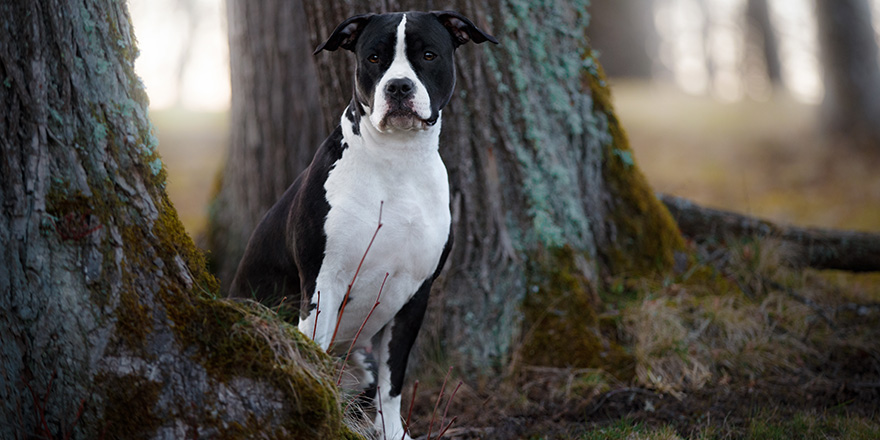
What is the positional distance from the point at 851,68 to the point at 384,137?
373 inches

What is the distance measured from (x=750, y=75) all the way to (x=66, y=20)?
1012 inches

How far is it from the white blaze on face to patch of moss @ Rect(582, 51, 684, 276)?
200 cm

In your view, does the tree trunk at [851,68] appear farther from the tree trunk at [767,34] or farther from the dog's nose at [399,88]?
the dog's nose at [399,88]

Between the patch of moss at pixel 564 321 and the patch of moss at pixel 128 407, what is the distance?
2278mm

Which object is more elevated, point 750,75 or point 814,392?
point 750,75

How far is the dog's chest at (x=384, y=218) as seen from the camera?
2746mm

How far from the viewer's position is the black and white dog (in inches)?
108

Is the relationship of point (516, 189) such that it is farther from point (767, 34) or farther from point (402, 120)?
point (767, 34)

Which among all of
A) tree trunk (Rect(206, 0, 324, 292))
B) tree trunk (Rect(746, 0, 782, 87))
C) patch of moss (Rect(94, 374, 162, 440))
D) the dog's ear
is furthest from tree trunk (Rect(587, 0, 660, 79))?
patch of moss (Rect(94, 374, 162, 440))

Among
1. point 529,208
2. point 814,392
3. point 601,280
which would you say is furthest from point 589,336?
point 814,392

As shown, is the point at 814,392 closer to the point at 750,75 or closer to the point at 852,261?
the point at 852,261

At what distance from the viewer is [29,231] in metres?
2.08

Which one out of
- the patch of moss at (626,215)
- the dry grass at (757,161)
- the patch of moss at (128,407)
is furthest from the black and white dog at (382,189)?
the dry grass at (757,161)

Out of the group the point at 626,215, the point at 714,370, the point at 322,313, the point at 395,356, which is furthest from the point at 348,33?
the point at 714,370
